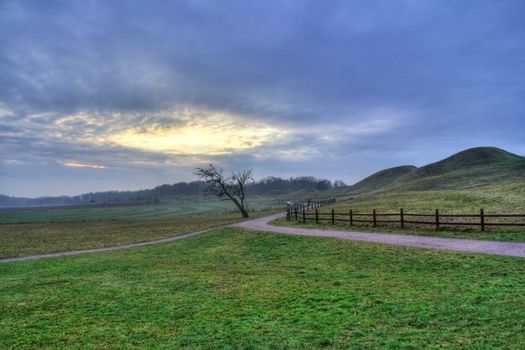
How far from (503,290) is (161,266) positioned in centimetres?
1505

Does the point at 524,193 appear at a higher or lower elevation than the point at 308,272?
higher

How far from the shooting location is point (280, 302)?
10492 mm

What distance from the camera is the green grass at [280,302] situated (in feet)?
25.2

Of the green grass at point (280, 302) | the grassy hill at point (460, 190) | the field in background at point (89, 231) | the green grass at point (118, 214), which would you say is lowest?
the green grass at point (118, 214)

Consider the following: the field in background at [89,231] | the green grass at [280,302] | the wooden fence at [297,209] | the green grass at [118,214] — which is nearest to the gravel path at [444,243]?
the green grass at [280,302]

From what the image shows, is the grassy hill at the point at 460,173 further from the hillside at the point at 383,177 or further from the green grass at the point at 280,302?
the green grass at the point at 280,302

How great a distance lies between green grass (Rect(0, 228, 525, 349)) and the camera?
25.2 feet

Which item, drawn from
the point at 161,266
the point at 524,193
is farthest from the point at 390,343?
the point at 524,193

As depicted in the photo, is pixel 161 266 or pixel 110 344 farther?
pixel 161 266

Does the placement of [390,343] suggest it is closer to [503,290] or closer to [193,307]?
[503,290]

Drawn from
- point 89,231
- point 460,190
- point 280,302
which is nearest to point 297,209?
point 89,231

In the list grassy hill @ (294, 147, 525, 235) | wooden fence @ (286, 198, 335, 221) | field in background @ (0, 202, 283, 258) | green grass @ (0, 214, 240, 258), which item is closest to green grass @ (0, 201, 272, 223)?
field in background @ (0, 202, 283, 258)

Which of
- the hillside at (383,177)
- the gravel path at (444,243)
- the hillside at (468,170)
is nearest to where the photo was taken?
the gravel path at (444,243)

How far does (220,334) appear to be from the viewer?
324 inches
